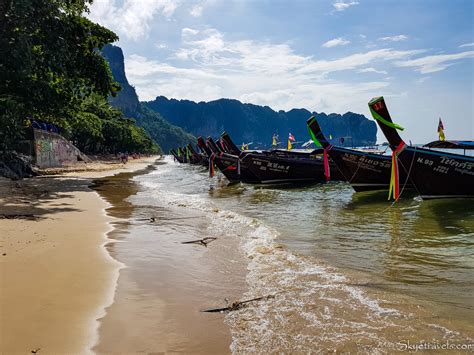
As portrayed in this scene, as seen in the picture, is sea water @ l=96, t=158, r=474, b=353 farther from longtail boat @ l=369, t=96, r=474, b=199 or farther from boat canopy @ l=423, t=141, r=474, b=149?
boat canopy @ l=423, t=141, r=474, b=149

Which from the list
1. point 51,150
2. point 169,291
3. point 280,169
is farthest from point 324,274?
point 51,150

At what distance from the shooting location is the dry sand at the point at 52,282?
11.6ft

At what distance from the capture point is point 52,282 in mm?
4973

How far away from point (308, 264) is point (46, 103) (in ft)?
56.9

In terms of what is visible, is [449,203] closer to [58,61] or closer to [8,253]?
[8,253]

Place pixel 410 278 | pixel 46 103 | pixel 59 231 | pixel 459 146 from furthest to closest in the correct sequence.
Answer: pixel 46 103 → pixel 459 146 → pixel 59 231 → pixel 410 278

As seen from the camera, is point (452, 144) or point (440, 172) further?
point (452, 144)

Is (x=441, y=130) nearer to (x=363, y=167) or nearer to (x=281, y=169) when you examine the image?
(x=363, y=167)

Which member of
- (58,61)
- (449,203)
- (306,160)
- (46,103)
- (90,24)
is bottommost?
(449,203)

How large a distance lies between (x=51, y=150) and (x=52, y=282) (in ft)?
112

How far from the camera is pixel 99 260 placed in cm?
619

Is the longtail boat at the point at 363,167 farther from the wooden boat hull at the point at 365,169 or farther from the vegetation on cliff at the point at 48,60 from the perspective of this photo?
the vegetation on cliff at the point at 48,60

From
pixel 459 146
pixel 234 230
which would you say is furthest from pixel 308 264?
pixel 459 146

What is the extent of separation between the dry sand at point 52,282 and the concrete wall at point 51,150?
82.6 feet
